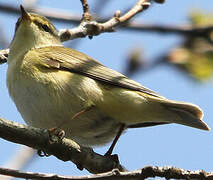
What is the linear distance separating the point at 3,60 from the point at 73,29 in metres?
0.86

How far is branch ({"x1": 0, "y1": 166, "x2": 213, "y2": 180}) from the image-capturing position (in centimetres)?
205

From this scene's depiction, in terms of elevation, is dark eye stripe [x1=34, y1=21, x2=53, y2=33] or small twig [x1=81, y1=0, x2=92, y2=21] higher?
small twig [x1=81, y1=0, x2=92, y2=21]

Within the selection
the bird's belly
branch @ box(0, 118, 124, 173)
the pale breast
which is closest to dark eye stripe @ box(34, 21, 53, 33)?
the pale breast

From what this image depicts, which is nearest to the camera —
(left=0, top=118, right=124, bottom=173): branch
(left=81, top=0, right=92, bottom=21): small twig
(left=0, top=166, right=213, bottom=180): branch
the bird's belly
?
(left=0, top=166, right=213, bottom=180): branch

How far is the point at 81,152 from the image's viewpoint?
10.0 ft

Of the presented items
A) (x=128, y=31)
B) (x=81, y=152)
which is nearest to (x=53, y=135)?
(x=81, y=152)

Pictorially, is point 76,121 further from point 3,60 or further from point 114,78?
point 3,60

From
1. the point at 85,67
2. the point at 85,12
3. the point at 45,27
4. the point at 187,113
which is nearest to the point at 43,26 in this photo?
the point at 45,27

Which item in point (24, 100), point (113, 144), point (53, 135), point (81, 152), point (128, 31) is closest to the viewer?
point (53, 135)

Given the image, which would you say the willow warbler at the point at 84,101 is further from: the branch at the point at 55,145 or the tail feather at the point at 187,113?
the branch at the point at 55,145

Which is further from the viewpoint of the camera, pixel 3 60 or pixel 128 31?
pixel 3 60

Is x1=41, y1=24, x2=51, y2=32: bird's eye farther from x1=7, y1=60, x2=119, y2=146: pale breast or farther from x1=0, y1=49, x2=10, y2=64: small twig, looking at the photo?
x1=7, y1=60, x2=119, y2=146: pale breast

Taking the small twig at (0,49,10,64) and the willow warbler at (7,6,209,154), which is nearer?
the willow warbler at (7,6,209,154)

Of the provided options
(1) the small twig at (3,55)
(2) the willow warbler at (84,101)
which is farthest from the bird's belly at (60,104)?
(1) the small twig at (3,55)
